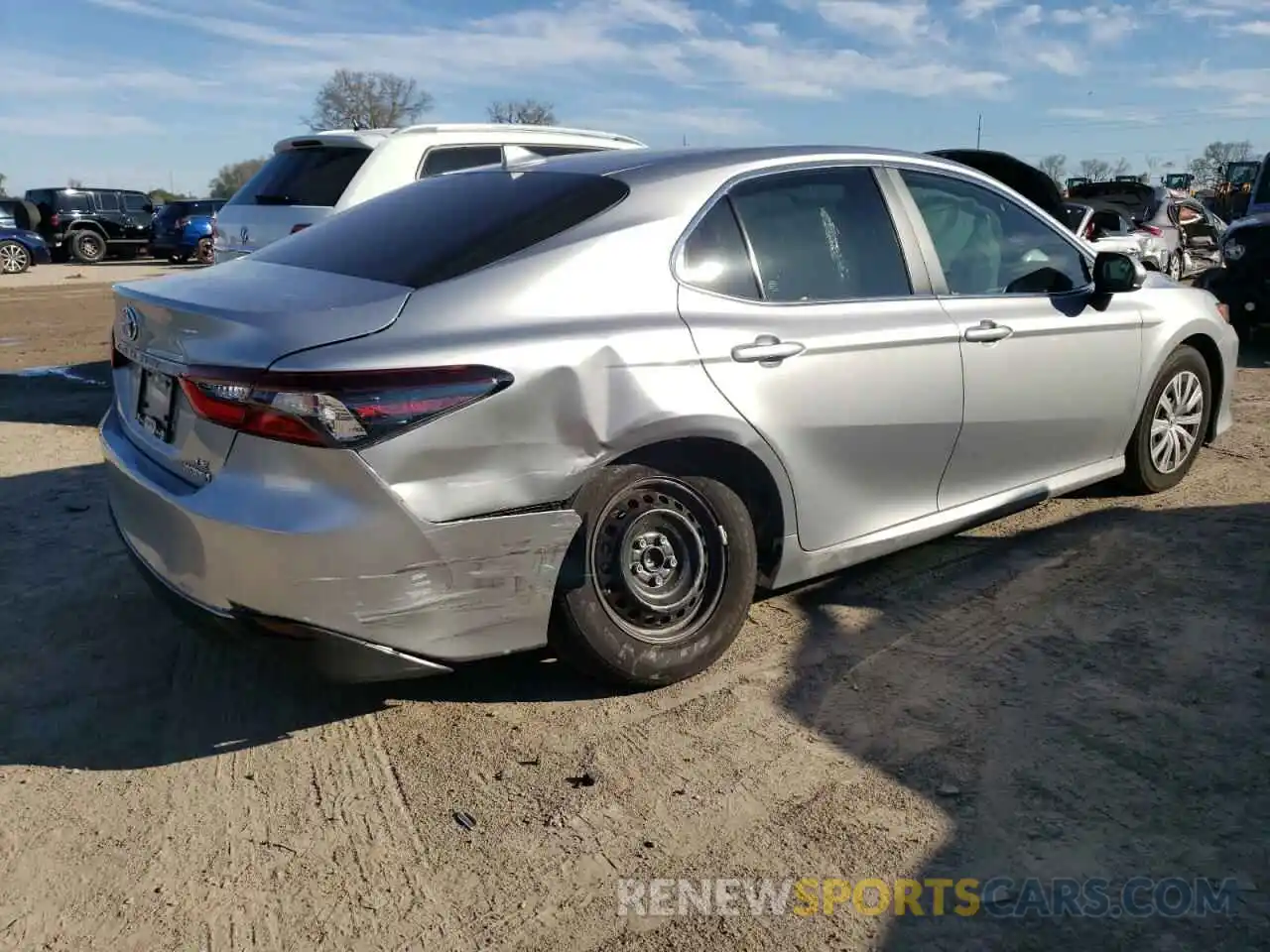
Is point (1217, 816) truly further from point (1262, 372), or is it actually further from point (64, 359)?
point (64, 359)

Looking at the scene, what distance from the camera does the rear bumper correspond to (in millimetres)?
2766

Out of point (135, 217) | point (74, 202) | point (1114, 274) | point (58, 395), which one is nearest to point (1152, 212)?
point (1114, 274)

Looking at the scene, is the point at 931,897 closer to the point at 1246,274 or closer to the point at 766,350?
the point at 766,350

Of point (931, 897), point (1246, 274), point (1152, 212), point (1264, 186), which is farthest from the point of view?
point (1152, 212)

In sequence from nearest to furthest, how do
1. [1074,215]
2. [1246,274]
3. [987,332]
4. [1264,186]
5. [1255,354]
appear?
1. [987,332]
2. [1246,274]
3. [1255,354]
4. [1264,186]
5. [1074,215]

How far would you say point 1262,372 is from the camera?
9070 mm

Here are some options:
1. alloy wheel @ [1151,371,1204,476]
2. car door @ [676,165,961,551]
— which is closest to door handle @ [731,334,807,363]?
car door @ [676,165,961,551]

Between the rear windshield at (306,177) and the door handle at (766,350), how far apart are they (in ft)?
16.1

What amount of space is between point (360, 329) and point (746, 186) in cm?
152

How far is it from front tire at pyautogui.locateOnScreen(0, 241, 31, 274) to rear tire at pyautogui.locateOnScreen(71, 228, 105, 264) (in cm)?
403

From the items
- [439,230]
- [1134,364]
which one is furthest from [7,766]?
[1134,364]

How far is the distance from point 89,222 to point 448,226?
96.6ft

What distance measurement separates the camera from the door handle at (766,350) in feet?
11.3

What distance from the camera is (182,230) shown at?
26.7 metres
